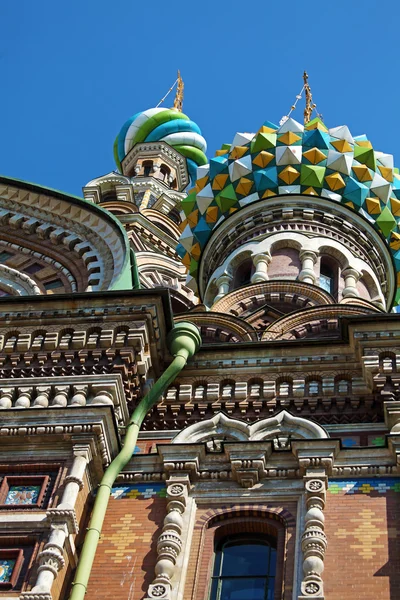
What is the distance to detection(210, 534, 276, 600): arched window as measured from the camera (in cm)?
768

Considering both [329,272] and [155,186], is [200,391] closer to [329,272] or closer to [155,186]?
[329,272]

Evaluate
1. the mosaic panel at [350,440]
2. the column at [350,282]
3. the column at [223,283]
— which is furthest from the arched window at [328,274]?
the mosaic panel at [350,440]

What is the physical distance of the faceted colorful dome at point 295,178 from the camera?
61.5ft

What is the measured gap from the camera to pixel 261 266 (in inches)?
681

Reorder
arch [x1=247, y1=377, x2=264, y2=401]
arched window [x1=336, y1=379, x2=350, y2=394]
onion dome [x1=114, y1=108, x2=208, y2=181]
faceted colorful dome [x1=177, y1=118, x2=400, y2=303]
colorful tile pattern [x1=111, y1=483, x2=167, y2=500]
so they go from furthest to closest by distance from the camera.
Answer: onion dome [x1=114, y1=108, x2=208, y2=181], faceted colorful dome [x1=177, y1=118, x2=400, y2=303], arch [x1=247, y1=377, x2=264, y2=401], arched window [x1=336, y1=379, x2=350, y2=394], colorful tile pattern [x1=111, y1=483, x2=167, y2=500]

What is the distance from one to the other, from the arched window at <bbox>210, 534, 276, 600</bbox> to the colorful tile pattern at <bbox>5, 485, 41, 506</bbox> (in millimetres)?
1227

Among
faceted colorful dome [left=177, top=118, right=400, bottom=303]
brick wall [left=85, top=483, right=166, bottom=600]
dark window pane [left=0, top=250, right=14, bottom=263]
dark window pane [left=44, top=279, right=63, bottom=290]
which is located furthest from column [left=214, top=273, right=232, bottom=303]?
brick wall [left=85, top=483, right=166, bottom=600]

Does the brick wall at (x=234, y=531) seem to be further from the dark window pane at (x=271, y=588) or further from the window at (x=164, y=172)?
the window at (x=164, y=172)

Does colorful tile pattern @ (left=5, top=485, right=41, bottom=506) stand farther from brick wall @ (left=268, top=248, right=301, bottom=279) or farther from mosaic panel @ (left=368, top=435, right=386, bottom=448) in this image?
brick wall @ (left=268, top=248, right=301, bottom=279)

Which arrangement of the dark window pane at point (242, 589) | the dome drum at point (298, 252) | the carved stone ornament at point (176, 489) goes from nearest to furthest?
the dark window pane at point (242, 589)
the carved stone ornament at point (176, 489)
the dome drum at point (298, 252)

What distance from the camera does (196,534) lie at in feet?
26.2

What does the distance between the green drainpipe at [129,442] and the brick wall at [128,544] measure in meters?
0.15

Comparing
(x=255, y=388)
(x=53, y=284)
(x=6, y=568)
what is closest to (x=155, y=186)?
(x=53, y=284)

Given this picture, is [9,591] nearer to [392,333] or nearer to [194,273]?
[392,333]
